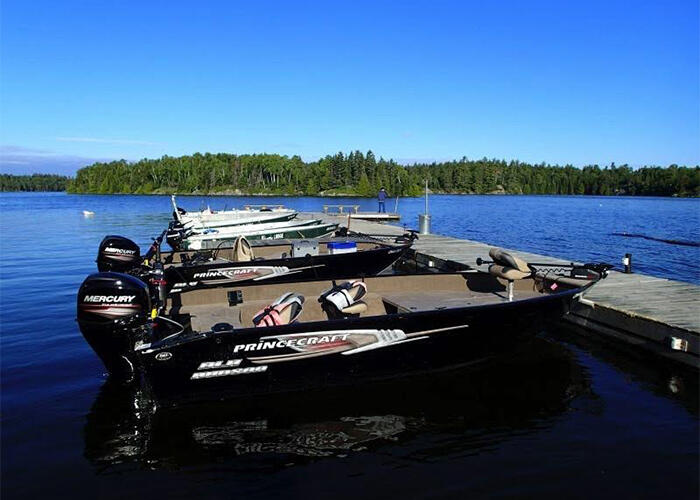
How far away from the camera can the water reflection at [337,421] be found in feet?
19.9

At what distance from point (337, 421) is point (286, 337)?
1.24 metres

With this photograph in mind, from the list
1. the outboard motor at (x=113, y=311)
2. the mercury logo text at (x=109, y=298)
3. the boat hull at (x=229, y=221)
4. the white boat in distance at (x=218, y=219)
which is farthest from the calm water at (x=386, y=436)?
the white boat in distance at (x=218, y=219)

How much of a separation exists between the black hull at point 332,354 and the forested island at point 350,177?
130 metres

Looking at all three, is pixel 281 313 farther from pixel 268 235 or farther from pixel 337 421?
pixel 268 235

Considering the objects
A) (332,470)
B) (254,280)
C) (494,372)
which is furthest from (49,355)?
(494,372)

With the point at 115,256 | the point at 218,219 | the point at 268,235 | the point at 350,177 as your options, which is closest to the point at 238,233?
the point at 268,235

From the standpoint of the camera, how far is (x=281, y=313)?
726cm

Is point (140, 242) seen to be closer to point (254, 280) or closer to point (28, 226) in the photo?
point (28, 226)

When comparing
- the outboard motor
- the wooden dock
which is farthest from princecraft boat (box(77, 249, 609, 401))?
the wooden dock

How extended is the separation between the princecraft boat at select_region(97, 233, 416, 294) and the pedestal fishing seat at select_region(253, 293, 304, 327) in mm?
2019

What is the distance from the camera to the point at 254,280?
11.6 metres

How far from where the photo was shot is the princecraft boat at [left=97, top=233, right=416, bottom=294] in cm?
1030

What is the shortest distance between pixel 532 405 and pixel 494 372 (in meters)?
1.17

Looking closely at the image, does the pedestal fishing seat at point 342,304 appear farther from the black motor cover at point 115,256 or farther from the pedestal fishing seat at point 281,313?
the black motor cover at point 115,256
